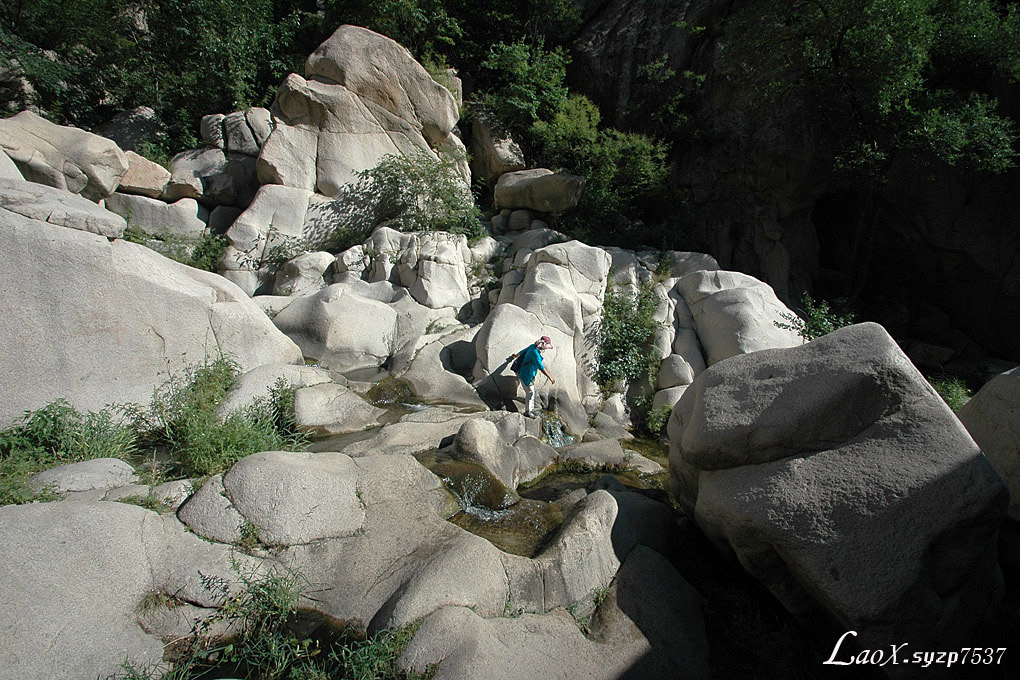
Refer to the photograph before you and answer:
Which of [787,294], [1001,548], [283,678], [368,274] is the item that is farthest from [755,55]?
[283,678]

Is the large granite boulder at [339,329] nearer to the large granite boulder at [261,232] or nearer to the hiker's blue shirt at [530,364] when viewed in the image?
the hiker's blue shirt at [530,364]

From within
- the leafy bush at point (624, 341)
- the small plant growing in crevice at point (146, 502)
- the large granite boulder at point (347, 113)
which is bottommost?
the leafy bush at point (624, 341)

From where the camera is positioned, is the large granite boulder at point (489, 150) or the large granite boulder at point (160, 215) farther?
the large granite boulder at point (489, 150)

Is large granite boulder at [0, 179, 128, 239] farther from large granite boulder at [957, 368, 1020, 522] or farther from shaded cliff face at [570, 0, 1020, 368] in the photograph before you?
shaded cliff face at [570, 0, 1020, 368]

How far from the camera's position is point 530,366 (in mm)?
7840

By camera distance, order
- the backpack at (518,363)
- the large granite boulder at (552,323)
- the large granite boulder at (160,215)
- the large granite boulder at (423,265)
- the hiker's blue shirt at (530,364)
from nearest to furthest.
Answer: the hiker's blue shirt at (530,364) → the backpack at (518,363) → the large granite boulder at (552,323) → the large granite boulder at (423,265) → the large granite boulder at (160,215)

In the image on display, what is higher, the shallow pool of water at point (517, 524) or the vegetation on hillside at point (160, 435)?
the vegetation on hillside at point (160, 435)

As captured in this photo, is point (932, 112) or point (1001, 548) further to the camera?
point (932, 112)

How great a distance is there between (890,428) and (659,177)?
39.0 ft

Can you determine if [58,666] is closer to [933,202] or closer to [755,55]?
[755,55]

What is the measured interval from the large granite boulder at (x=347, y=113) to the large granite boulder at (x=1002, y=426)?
39.5 ft

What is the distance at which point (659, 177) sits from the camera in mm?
14133

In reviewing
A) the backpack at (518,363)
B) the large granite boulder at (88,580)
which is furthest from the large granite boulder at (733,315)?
the large granite boulder at (88,580)

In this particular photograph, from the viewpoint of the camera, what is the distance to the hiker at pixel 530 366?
7.81 metres
